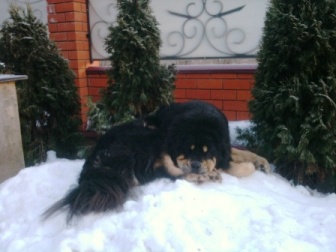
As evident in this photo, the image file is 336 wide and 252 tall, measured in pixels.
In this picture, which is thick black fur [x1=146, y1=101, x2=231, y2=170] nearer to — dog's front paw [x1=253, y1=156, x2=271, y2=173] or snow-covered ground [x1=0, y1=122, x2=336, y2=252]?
snow-covered ground [x1=0, y1=122, x2=336, y2=252]

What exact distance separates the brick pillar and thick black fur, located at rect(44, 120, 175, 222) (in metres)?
2.25

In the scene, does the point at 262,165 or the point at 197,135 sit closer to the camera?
the point at 197,135

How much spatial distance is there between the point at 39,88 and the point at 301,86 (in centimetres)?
296

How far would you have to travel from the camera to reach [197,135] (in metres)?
2.85

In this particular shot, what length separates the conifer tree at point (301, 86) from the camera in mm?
3102

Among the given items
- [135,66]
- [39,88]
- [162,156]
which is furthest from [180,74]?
[162,156]

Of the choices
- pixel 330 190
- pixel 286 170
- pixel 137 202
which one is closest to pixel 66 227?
pixel 137 202

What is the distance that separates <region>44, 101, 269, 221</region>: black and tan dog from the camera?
8.74 feet

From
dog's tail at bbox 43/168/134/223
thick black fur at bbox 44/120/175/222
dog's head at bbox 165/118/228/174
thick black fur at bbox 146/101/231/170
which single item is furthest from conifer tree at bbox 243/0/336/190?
dog's tail at bbox 43/168/134/223

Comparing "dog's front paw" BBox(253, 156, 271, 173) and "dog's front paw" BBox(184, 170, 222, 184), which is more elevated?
"dog's front paw" BBox(184, 170, 222, 184)

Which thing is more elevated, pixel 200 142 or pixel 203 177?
pixel 200 142

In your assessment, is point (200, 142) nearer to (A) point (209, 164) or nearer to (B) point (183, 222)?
(A) point (209, 164)

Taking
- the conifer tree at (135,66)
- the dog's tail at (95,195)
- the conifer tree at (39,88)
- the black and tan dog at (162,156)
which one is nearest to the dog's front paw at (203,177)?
the black and tan dog at (162,156)

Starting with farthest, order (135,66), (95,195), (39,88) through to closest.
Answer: (39,88) < (135,66) < (95,195)
